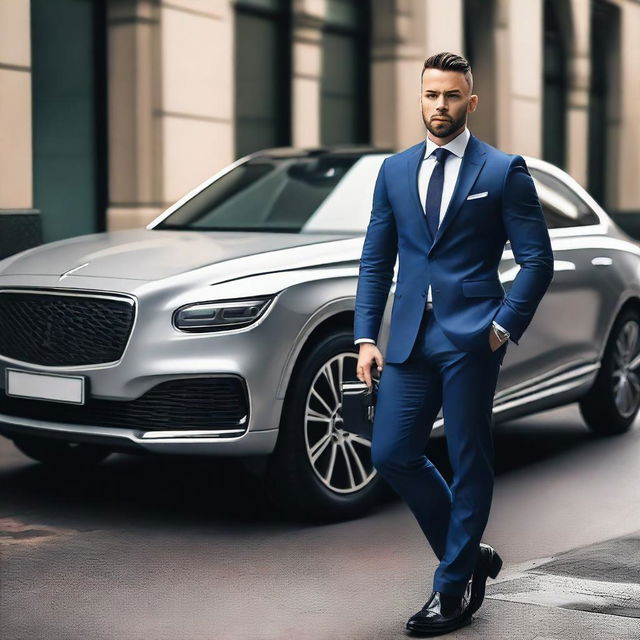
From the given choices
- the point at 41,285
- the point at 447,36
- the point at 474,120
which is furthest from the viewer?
the point at 474,120

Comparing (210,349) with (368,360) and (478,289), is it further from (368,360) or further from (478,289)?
(478,289)

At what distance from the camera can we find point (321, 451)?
6090 millimetres

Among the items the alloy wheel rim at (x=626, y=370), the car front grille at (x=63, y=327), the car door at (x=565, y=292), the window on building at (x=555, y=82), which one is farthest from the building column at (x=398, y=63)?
the car front grille at (x=63, y=327)

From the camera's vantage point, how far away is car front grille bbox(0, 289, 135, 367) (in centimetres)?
584

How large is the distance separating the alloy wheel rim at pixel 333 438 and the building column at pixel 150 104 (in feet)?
21.3

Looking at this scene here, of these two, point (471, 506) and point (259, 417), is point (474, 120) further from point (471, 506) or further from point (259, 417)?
point (471, 506)

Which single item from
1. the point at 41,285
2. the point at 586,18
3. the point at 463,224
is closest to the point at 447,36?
the point at 586,18

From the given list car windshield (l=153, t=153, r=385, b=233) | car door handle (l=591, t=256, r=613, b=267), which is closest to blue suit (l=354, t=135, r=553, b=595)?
car windshield (l=153, t=153, r=385, b=233)

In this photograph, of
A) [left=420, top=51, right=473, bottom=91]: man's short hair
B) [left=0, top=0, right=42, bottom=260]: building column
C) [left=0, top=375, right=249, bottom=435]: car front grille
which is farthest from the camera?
[left=0, top=0, right=42, bottom=260]: building column

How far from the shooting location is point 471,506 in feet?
14.8

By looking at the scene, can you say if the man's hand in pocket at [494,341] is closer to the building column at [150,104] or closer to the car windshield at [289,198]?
the car windshield at [289,198]

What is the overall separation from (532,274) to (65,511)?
8.90 ft

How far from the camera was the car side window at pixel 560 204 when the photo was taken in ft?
25.5

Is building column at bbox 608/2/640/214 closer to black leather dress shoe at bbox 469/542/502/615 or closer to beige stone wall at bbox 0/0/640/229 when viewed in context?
beige stone wall at bbox 0/0/640/229
